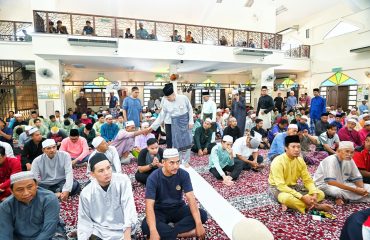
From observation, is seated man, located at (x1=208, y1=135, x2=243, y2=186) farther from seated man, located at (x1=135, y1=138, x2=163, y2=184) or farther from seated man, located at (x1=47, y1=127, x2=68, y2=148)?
seated man, located at (x1=47, y1=127, x2=68, y2=148)

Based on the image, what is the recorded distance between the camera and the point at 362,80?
1061 cm

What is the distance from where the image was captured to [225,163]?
3.96 m

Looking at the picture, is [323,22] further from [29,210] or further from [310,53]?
[29,210]

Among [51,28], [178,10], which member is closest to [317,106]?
[51,28]

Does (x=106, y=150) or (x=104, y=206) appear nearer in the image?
(x=104, y=206)

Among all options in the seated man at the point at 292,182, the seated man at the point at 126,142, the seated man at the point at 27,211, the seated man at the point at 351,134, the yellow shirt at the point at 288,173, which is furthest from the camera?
the seated man at the point at 351,134

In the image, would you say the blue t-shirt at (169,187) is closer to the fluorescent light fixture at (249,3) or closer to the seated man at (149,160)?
the seated man at (149,160)

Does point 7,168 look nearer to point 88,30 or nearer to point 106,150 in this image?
Answer: point 106,150

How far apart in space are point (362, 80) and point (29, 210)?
13135 mm

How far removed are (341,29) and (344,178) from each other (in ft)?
39.7

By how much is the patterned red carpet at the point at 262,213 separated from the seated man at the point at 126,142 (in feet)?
3.03

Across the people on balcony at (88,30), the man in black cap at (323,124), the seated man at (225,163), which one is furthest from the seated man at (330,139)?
the people on balcony at (88,30)

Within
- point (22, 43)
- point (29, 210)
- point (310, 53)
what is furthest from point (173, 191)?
point (310, 53)

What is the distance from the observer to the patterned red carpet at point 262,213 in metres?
2.26
